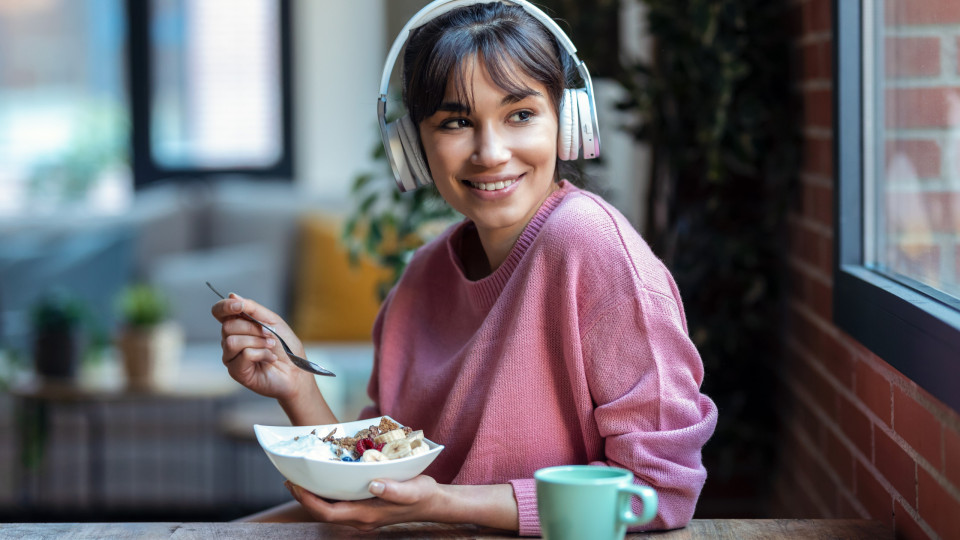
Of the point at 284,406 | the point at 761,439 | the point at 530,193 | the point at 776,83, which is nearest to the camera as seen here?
the point at 530,193

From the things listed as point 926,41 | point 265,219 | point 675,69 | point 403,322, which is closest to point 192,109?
point 265,219

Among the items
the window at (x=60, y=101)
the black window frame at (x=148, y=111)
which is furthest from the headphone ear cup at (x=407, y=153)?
the window at (x=60, y=101)

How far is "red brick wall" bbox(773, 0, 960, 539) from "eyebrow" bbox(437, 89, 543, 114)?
18.6 inches

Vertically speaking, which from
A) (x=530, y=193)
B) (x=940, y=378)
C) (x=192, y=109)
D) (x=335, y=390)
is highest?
(x=192, y=109)

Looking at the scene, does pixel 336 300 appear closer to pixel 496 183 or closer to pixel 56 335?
pixel 56 335

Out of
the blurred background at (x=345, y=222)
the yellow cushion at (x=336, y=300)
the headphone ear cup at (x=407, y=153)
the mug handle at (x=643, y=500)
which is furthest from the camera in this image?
Answer: the yellow cushion at (x=336, y=300)

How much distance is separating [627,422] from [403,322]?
16.7 inches

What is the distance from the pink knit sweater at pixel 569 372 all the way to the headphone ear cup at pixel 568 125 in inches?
2.2

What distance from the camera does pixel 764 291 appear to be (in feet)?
6.44

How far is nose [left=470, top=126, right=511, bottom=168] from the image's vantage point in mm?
1095

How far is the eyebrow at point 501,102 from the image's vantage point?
1092 mm

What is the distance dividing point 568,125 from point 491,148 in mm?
124

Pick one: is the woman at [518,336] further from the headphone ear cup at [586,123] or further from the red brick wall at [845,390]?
the red brick wall at [845,390]

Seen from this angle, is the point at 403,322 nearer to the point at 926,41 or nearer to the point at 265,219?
the point at 926,41
